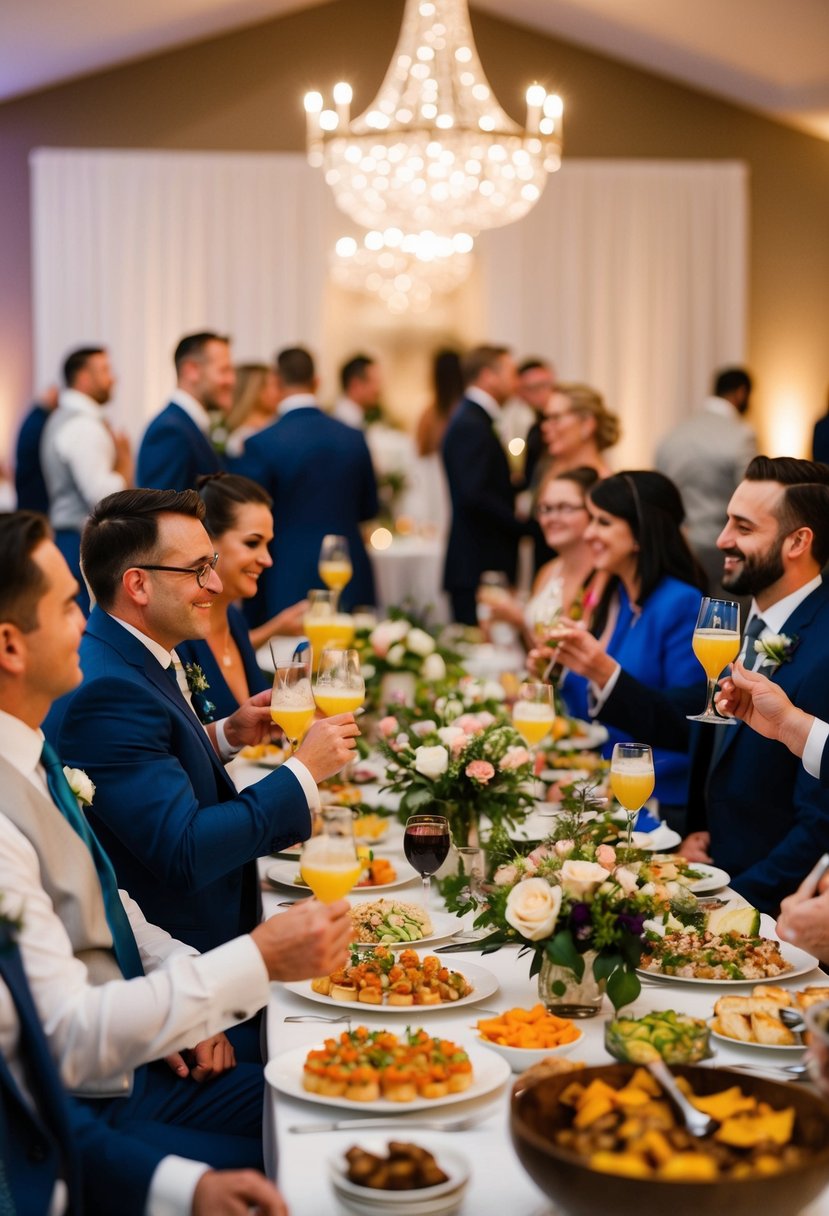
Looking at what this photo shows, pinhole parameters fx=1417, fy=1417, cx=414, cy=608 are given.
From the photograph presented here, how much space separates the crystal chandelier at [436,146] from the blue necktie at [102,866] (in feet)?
16.8

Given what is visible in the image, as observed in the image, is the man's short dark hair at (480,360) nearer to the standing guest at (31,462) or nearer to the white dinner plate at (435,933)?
the standing guest at (31,462)

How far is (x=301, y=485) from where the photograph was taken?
6.07 meters

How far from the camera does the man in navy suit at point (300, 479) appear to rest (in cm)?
605

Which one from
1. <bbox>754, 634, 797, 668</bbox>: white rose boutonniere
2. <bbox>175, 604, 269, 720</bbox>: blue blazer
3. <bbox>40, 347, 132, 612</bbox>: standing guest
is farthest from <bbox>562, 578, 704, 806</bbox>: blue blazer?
<bbox>40, 347, 132, 612</bbox>: standing guest

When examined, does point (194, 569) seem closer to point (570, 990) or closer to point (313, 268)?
point (570, 990)

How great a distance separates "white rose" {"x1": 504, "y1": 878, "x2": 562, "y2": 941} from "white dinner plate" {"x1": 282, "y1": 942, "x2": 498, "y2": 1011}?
0.12 m

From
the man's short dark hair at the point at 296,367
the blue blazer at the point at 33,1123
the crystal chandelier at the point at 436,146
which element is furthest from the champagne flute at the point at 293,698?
the crystal chandelier at the point at 436,146

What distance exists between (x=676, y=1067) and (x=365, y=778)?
194 cm

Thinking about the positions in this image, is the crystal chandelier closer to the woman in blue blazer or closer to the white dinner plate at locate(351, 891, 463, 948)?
the woman in blue blazer

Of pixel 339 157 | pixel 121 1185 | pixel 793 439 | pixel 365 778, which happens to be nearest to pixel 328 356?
pixel 793 439

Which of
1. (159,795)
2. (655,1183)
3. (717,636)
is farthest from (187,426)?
(655,1183)

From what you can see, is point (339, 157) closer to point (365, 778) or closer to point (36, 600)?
point (365, 778)

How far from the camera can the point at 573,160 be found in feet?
33.9

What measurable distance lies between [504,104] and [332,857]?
30.9ft
